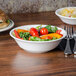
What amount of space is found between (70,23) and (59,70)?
2.94ft

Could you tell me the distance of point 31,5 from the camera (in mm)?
2484

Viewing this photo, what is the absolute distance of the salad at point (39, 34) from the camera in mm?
1246

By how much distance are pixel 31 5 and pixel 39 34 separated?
117cm

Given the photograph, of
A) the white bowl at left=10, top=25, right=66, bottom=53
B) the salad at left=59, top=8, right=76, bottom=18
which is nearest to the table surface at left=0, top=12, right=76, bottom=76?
the white bowl at left=10, top=25, right=66, bottom=53

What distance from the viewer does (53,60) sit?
1206 millimetres

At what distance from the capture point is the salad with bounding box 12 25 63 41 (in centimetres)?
125

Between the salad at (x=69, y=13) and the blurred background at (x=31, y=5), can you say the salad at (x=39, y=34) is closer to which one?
the salad at (x=69, y=13)

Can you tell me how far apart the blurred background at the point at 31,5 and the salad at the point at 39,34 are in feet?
3.59

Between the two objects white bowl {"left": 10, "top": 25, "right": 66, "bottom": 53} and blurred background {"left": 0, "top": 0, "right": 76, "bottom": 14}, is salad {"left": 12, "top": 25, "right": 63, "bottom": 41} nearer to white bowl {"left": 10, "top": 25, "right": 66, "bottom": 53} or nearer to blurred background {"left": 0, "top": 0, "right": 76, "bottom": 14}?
white bowl {"left": 10, "top": 25, "right": 66, "bottom": 53}

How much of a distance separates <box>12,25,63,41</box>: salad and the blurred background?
3.59 ft

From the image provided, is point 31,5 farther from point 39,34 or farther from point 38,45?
point 38,45

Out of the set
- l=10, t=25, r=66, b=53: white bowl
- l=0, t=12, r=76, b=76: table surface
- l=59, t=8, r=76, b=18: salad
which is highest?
l=10, t=25, r=66, b=53: white bowl

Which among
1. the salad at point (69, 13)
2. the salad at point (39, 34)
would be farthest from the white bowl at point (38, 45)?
the salad at point (69, 13)

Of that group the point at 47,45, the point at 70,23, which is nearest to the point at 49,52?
the point at 47,45
